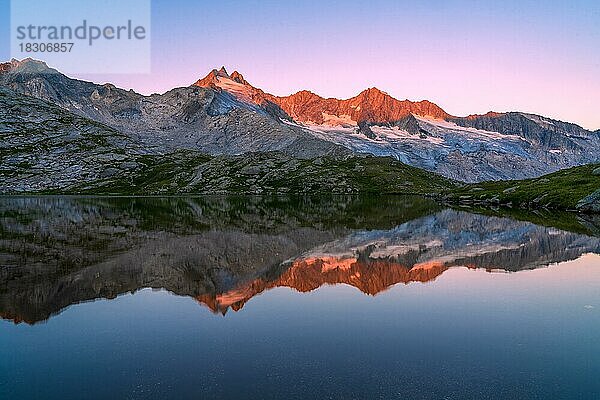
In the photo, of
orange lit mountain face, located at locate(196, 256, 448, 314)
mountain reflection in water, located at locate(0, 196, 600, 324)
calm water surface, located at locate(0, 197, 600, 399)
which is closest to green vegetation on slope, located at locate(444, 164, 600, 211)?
mountain reflection in water, located at locate(0, 196, 600, 324)

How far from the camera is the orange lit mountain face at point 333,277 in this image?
38.4 m

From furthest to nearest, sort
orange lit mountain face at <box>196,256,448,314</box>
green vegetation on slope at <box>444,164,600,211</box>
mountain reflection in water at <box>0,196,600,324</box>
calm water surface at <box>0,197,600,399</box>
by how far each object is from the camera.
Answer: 1. green vegetation on slope at <box>444,164,600,211</box>
2. mountain reflection in water at <box>0,196,600,324</box>
3. orange lit mountain face at <box>196,256,448,314</box>
4. calm water surface at <box>0,197,600,399</box>

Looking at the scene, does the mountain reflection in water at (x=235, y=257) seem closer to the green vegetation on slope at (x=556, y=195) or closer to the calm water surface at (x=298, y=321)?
the calm water surface at (x=298, y=321)

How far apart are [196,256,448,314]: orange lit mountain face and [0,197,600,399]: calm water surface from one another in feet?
0.83

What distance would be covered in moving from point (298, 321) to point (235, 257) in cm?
2733

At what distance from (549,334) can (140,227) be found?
77.7m

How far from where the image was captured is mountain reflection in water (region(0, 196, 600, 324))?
135 ft

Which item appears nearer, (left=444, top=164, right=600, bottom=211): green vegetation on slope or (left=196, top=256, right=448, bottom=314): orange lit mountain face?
(left=196, top=256, right=448, bottom=314): orange lit mountain face

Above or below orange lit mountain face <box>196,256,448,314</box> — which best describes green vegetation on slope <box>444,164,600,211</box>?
above

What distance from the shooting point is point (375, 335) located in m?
28.2

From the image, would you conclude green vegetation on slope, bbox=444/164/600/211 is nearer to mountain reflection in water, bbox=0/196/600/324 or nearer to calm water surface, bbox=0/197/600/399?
mountain reflection in water, bbox=0/196/600/324

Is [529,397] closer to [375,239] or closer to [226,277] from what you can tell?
[226,277]

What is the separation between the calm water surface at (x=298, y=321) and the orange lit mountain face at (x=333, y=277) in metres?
0.25

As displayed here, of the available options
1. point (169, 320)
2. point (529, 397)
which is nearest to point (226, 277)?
point (169, 320)
